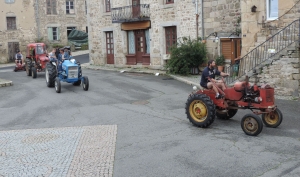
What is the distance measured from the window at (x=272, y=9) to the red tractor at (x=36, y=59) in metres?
11.6

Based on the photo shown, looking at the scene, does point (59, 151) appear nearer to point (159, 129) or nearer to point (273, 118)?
point (159, 129)

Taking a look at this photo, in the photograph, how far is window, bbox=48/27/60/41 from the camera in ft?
120

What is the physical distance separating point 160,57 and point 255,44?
25.9 feet

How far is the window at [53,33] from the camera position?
120 feet

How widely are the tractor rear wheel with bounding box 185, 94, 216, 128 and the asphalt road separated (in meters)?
0.21

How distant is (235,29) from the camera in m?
18.3

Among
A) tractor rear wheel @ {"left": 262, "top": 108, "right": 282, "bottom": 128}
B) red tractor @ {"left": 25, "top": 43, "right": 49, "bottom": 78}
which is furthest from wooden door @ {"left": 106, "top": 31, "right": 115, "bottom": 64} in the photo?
tractor rear wheel @ {"left": 262, "top": 108, "right": 282, "bottom": 128}

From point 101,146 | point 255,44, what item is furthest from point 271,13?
point 101,146

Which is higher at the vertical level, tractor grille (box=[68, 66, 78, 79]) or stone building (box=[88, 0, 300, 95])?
stone building (box=[88, 0, 300, 95])

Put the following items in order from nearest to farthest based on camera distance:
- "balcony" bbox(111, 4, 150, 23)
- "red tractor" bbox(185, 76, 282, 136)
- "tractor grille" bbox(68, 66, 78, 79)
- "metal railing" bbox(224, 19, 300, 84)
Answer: "red tractor" bbox(185, 76, 282, 136)
"metal railing" bbox(224, 19, 300, 84)
"tractor grille" bbox(68, 66, 78, 79)
"balcony" bbox(111, 4, 150, 23)

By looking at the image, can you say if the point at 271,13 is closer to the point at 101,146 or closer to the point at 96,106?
the point at 96,106

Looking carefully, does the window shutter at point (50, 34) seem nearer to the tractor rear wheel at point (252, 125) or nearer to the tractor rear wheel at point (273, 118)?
the tractor rear wheel at point (273, 118)

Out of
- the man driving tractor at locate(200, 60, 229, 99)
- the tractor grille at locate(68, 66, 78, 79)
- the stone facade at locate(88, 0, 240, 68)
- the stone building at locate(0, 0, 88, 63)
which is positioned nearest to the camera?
the man driving tractor at locate(200, 60, 229, 99)

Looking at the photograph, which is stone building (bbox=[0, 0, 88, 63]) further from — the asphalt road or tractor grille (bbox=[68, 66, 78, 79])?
tractor grille (bbox=[68, 66, 78, 79])
